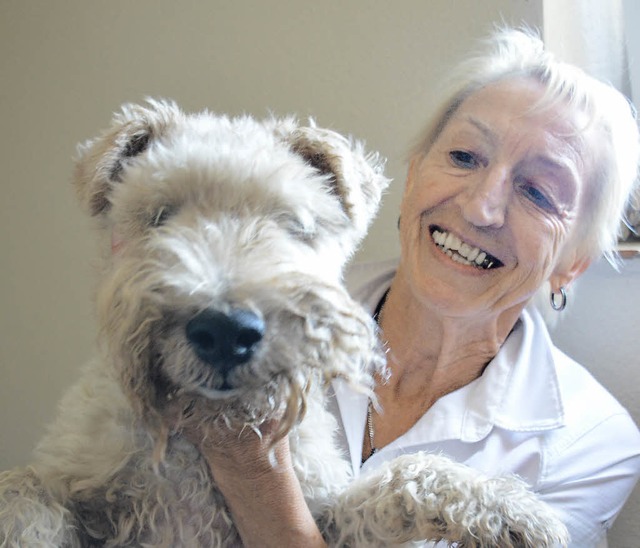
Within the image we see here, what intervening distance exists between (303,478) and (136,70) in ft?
6.34

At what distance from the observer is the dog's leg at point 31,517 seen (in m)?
1.16

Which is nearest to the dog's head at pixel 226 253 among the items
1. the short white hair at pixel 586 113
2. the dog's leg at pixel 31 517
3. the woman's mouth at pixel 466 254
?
the dog's leg at pixel 31 517

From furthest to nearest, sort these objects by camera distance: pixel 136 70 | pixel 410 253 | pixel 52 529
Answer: pixel 136 70 < pixel 410 253 < pixel 52 529

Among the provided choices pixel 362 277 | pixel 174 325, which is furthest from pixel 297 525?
pixel 362 277

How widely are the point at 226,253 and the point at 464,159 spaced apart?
1082 mm

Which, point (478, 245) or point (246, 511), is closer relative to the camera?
point (246, 511)

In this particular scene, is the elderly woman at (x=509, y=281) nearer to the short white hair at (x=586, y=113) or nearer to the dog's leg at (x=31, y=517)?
the short white hair at (x=586, y=113)

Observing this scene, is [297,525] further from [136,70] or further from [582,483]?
[136,70]

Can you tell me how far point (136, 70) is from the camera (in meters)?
2.69

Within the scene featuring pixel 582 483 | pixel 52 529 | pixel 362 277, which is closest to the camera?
pixel 52 529

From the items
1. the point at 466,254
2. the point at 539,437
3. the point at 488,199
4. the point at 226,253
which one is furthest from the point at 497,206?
the point at 226,253

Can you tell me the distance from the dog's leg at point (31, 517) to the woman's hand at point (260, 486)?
272 mm

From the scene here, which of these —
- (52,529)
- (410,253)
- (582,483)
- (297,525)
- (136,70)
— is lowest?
(582,483)

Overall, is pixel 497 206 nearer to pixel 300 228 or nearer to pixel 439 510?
pixel 300 228
